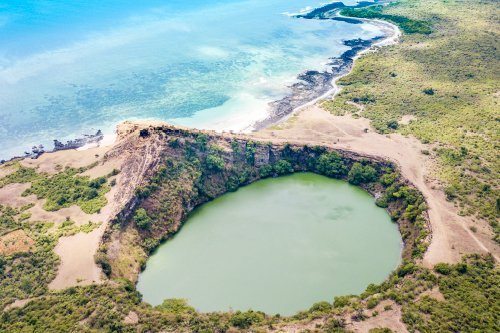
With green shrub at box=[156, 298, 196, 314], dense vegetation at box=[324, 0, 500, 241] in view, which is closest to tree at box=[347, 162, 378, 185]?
dense vegetation at box=[324, 0, 500, 241]

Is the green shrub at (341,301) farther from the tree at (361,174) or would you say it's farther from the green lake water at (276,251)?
the tree at (361,174)

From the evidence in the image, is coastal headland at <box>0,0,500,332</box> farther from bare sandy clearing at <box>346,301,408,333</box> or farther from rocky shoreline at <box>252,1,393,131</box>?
rocky shoreline at <box>252,1,393,131</box>

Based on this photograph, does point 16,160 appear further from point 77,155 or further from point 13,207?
point 13,207

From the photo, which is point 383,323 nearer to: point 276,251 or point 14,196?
point 276,251

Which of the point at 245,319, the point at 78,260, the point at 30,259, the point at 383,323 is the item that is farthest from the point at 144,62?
the point at 383,323

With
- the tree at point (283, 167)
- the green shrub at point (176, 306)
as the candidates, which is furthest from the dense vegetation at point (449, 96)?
the green shrub at point (176, 306)

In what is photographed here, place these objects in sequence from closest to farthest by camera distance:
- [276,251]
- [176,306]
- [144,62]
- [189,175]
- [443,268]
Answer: [443,268]
[176,306]
[276,251]
[189,175]
[144,62]
